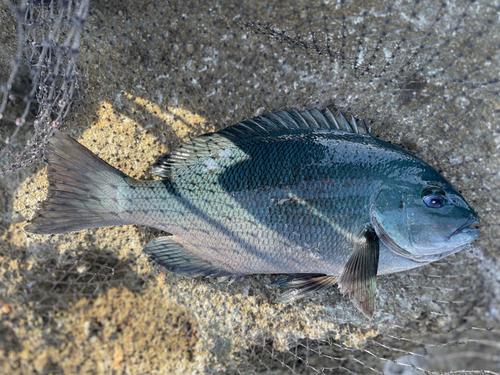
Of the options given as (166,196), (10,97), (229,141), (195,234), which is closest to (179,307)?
(195,234)

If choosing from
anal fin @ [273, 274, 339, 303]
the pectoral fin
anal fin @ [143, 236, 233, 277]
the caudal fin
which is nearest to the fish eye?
the pectoral fin

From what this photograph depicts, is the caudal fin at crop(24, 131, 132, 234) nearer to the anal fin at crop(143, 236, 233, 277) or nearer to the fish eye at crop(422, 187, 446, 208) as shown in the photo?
the anal fin at crop(143, 236, 233, 277)

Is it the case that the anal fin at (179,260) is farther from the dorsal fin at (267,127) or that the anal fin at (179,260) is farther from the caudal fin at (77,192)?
the dorsal fin at (267,127)

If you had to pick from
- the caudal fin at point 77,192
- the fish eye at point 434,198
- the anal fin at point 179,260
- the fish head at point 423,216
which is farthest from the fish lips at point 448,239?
the caudal fin at point 77,192

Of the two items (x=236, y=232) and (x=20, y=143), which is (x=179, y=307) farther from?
(x=20, y=143)

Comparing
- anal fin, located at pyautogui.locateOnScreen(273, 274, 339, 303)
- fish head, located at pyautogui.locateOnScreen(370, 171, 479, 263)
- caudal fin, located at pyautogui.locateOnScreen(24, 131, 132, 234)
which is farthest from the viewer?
anal fin, located at pyautogui.locateOnScreen(273, 274, 339, 303)

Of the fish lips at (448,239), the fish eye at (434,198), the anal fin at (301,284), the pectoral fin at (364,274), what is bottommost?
the anal fin at (301,284)

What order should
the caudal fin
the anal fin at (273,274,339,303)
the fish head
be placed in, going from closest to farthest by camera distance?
the fish head, the caudal fin, the anal fin at (273,274,339,303)
